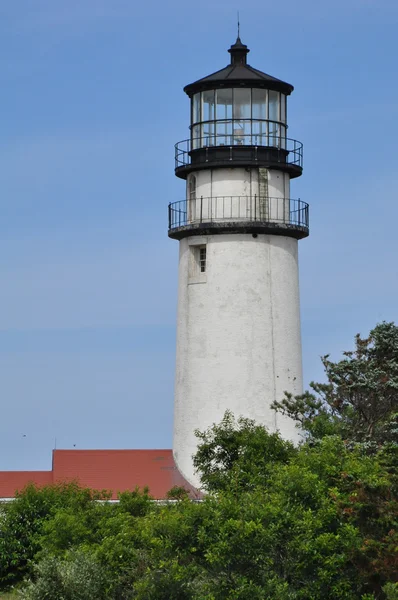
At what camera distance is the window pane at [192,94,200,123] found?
148 feet

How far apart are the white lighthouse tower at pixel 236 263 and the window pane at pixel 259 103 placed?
0.03 metres

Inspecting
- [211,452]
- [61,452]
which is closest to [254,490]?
[211,452]

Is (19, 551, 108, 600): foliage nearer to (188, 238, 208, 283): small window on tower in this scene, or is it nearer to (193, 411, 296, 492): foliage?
(193, 411, 296, 492): foliage

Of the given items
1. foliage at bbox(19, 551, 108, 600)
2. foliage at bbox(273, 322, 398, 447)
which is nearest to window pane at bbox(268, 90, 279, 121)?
foliage at bbox(273, 322, 398, 447)

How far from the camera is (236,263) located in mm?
44188

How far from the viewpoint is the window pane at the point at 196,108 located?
45.1m

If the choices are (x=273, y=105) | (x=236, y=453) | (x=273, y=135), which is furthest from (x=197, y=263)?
(x=236, y=453)

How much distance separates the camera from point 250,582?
29.9 m

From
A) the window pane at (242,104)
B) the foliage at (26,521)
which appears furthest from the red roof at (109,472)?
the window pane at (242,104)

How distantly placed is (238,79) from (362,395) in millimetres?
10458

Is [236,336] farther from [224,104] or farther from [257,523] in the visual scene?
[257,523]

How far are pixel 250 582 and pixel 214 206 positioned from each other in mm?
16674

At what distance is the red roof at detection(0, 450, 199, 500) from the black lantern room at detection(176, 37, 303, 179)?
26.9 ft

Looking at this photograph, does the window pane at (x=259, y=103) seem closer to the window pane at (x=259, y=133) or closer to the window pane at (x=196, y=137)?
the window pane at (x=259, y=133)
